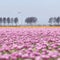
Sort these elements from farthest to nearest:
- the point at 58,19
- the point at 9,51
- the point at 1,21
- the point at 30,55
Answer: the point at 1,21
the point at 58,19
the point at 9,51
the point at 30,55

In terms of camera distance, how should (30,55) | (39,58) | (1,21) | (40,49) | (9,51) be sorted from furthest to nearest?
(1,21) → (9,51) → (40,49) → (30,55) → (39,58)

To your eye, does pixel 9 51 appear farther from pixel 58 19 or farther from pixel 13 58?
pixel 58 19

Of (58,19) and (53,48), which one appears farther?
(58,19)

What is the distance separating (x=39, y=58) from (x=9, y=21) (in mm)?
94144

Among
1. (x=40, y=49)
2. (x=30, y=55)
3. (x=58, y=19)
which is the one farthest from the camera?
(x=58, y=19)

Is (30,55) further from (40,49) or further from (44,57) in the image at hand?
(40,49)

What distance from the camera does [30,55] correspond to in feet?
8.21

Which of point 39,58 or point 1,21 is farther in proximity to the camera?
point 1,21

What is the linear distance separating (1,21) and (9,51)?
296 feet

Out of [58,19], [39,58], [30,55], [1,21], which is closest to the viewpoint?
[39,58]

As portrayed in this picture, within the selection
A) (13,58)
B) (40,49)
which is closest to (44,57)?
(13,58)

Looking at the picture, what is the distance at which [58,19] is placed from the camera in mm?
84625

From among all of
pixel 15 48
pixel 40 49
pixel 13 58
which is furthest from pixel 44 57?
pixel 15 48

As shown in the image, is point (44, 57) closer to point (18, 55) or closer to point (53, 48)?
point (18, 55)
